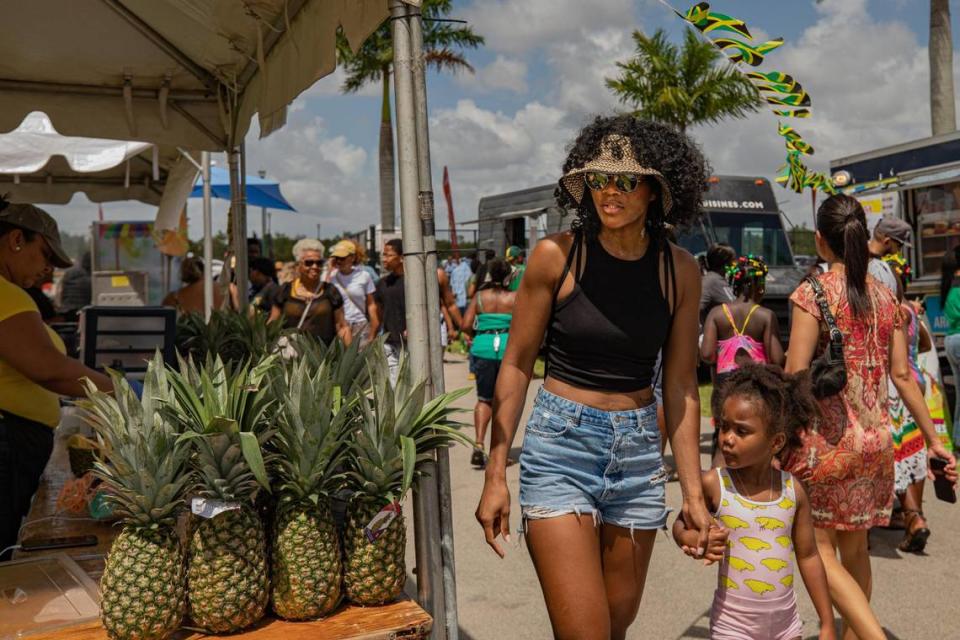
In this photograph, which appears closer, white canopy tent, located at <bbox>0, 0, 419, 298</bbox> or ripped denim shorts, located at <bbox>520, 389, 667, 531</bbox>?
ripped denim shorts, located at <bbox>520, 389, 667, 531</bbox>

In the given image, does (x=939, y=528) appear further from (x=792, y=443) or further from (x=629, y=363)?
(x=629, y=363)

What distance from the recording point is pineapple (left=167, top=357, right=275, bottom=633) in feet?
8.52

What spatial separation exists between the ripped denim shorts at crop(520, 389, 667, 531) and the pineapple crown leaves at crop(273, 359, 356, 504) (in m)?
0.61

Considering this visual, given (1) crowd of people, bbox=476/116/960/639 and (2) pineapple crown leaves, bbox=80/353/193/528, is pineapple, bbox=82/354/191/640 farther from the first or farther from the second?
(1) crowd of people, bbox=476/116/960/639

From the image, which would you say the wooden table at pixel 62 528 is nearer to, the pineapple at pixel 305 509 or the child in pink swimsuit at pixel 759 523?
the pineapple at pixel 305 509

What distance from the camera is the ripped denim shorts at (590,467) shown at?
288cm

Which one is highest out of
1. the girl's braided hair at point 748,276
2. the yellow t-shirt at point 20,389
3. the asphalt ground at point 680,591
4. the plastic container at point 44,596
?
the girl's braided hair at point 748,276

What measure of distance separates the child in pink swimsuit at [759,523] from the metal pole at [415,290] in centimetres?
86

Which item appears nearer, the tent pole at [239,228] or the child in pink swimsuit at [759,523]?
the child in pink swimsuit at [759,523]

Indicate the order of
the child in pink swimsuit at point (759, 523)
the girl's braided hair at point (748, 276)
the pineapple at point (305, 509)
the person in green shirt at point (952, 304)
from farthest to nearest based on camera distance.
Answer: the person in green shirt at point (952, 304), the girl's braided hair at point (748, 276), the child in pink swimsuit at point (759, 523), the pineapple at point (305, 509)

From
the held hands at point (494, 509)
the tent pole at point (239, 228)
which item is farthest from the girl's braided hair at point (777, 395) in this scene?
the tent pole at point (239, 228)

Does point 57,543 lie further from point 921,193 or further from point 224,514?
point 921,193

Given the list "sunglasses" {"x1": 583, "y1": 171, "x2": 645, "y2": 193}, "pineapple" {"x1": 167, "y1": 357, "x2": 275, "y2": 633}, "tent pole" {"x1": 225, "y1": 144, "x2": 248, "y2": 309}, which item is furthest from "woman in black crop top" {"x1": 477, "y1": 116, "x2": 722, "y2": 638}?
"tent pole" {"x1": 225, "y1": 144, "x2": 248, "y2": 309}

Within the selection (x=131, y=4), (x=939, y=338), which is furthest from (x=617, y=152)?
(x=939, y=338)
